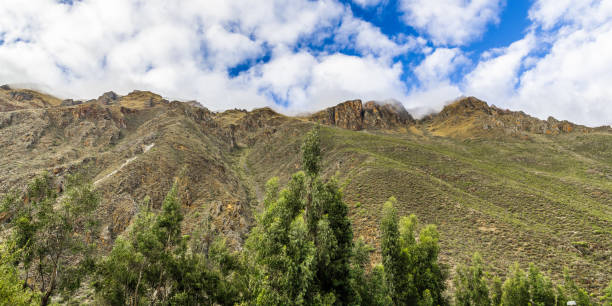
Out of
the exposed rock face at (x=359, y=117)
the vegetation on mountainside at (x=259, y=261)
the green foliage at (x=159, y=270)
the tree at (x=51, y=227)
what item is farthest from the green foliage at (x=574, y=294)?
the exposed rock face at (x=359, y=117)

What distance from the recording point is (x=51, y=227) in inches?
594

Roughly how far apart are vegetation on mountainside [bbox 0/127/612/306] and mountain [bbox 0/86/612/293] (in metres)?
3.50

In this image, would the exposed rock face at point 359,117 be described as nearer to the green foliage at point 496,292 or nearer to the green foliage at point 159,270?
the green foliage at point 496,292

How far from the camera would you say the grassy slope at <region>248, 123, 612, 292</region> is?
29234 mm

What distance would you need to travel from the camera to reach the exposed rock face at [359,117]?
590ft

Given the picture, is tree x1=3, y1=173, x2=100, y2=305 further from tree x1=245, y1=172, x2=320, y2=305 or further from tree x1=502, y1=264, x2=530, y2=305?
tree x1=502, y1=264, x2=530, y2=305

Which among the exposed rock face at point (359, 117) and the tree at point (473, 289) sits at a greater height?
the exposed rock face at point (359, 117)

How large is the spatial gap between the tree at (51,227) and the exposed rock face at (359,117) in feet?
539

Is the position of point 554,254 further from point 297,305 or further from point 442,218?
point 297,305

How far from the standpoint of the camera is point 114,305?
656 inches

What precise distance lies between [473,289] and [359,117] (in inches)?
6671

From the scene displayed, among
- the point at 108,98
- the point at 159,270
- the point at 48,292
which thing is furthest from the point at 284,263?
the point at 108,98

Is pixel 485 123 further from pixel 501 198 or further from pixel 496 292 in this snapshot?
pixel 496 292

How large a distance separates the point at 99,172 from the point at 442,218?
72.0 m
